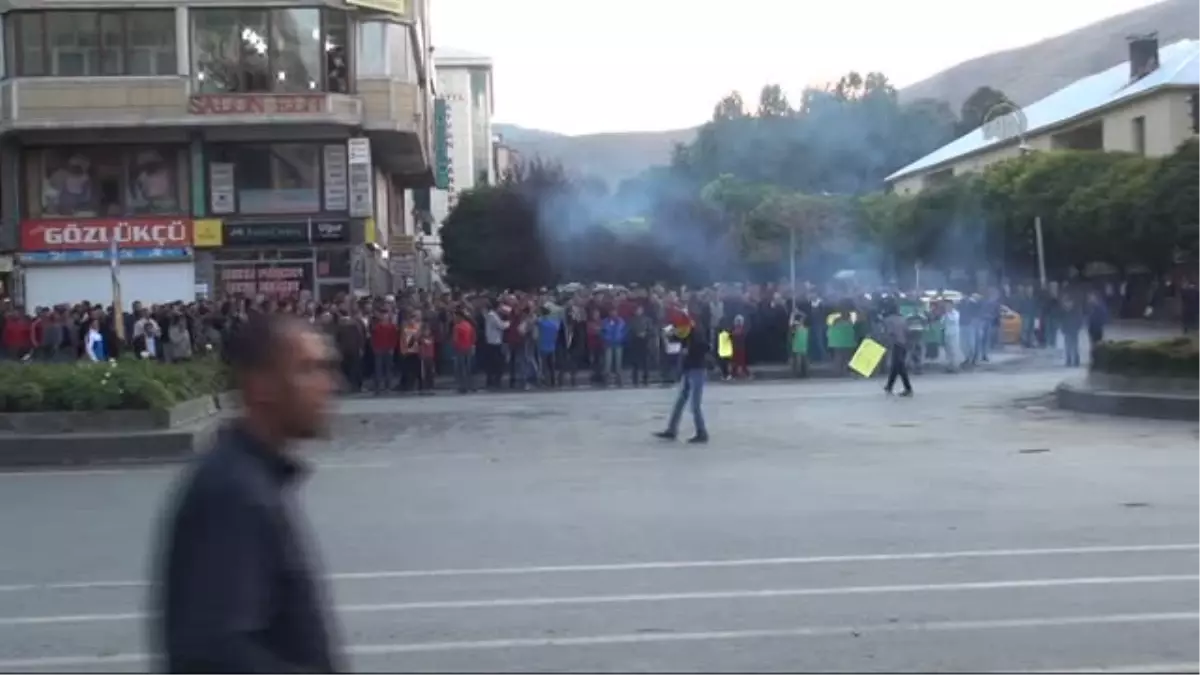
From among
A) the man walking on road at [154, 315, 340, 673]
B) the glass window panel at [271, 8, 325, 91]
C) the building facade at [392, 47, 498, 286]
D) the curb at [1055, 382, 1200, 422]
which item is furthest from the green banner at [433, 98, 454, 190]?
the man walking on road at [154, 315, 340, 673]

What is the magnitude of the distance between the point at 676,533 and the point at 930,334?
82.5ft

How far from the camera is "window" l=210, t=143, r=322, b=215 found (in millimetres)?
47500

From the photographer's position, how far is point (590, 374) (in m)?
35.0

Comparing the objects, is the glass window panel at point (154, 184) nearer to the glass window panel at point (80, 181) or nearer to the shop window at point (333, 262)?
the glass window panel at point (80, 181)

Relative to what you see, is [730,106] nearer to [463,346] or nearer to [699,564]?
[463,346]

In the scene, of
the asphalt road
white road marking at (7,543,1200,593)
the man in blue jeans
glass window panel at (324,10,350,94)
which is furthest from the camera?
glass window panel at (324,10,350,94)

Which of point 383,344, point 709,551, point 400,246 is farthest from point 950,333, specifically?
point 400,246

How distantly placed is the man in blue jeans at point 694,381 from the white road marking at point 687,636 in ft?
37.3

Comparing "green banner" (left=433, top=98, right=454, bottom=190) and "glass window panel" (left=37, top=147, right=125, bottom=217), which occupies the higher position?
"green banner" (left=433, top=98, right=454, bottom=190)

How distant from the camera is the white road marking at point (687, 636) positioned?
8.73 meters

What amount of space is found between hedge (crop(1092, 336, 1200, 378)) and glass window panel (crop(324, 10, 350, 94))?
26.9 m

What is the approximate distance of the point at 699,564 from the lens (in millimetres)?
11453

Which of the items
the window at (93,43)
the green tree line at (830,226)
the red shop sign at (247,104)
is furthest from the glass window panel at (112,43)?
the green tree line at (830,226)

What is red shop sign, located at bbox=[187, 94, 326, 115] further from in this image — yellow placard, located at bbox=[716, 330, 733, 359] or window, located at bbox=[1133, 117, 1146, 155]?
window, located at bbox=[1133, 117, 1146, 155]
